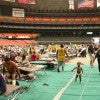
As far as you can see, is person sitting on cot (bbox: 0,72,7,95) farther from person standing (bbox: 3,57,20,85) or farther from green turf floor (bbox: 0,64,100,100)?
person standing (bbox: 3,57,20,85)

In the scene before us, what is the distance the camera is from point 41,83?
48.8 feet

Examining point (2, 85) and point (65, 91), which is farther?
point (65, 91)

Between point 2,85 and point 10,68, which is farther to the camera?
point 10,68

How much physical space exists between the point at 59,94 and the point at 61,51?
8.93 m

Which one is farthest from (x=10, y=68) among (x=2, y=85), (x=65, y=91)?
(x=2, y=85)

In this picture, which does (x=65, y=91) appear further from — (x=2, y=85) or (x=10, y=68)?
(x=2, y=85)

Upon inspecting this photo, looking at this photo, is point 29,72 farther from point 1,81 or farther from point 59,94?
point 1,81

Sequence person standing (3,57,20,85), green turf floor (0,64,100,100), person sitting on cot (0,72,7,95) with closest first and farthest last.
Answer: person sitting on cot (0,72,7,95) < green turf floor (0,64,100,100) < person standing (3,57,20,85)

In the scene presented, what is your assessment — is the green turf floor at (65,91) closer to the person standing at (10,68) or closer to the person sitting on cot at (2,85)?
the person standing at (10,68)

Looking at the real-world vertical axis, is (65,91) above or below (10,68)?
below

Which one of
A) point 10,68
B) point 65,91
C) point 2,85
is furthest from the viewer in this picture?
point 10,68

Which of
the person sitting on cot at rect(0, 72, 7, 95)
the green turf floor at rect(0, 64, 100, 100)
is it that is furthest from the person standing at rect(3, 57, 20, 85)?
the person sitting on cot at rect(0, 72, 7, 95)

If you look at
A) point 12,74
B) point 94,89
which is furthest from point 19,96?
point 94,89

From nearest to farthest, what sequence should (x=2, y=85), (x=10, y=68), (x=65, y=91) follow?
(x=2, y=85) → (x=65, y=91) → (x=10, y=68)
